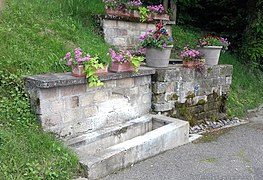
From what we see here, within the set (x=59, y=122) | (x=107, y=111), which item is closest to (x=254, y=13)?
(x=107, y=111)

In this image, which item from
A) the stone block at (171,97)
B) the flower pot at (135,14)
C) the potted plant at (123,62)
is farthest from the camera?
the flower pot at (135,14)

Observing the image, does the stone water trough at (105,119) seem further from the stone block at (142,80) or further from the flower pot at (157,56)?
the flower pot at (157,56)

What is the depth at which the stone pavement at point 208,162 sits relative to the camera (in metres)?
3.57

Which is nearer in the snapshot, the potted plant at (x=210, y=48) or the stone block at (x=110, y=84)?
the stone block at (x=110, y=84)

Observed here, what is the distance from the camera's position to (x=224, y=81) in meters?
6.50

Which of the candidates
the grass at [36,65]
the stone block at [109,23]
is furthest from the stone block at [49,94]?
the stone block at [109,23]

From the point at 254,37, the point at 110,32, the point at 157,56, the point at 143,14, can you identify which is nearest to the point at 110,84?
the point at 157,56

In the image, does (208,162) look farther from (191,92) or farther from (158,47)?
(158,47)

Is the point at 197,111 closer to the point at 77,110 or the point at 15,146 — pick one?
the point at 77,110

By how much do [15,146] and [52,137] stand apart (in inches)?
21.5

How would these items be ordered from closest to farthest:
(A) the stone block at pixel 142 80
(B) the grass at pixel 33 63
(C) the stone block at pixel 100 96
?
(B) the grass at pixel 33 63 < (C) the stone block at pixel 100 96 < (A) the stone block at pixel 142 80

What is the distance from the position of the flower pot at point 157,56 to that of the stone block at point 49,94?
2087 millimetres

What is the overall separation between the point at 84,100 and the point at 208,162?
6.20 ft

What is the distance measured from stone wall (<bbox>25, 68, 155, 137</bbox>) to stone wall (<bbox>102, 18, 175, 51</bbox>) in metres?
1.91
